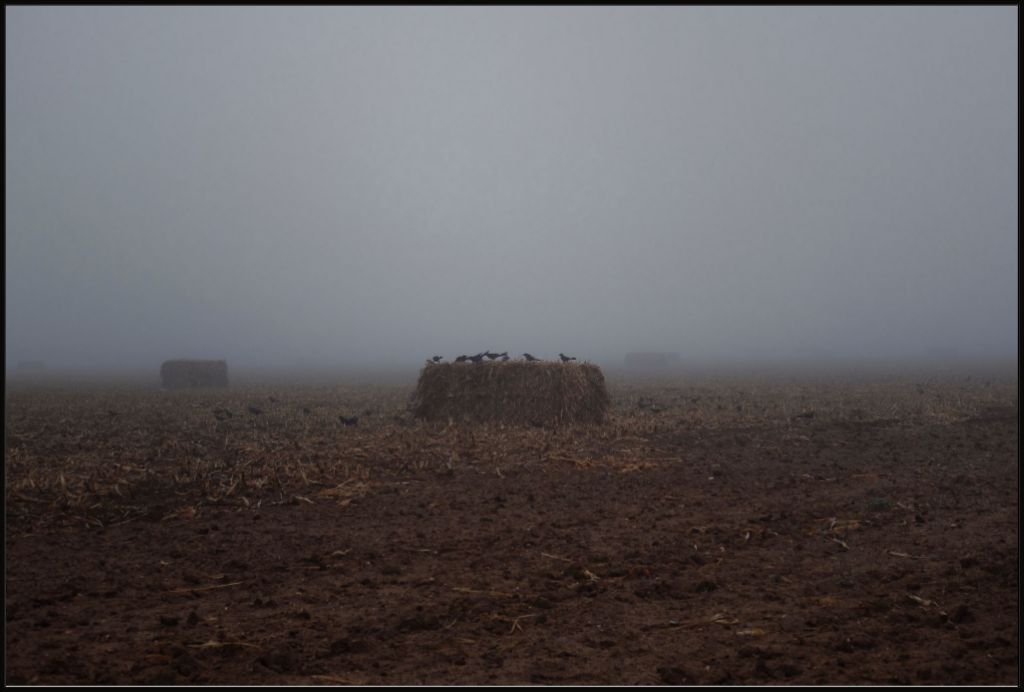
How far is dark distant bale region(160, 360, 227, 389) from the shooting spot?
3325 cm

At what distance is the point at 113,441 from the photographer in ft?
41.4

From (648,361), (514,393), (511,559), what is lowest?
(511,559)

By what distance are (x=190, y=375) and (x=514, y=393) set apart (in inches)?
926

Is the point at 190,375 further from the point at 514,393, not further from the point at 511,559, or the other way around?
the point at 511,559

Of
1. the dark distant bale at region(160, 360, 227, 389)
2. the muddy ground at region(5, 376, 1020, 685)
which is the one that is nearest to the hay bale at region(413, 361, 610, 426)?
the muddy ground at region(5, 376, 1020, 685)

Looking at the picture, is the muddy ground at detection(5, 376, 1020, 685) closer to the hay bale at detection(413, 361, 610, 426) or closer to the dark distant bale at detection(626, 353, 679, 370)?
the hay bale at detection(413, 361, 610, 426)

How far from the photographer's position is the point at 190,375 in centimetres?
3325

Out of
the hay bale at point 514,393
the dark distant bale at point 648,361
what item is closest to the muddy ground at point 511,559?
the hay bale at point 514,393

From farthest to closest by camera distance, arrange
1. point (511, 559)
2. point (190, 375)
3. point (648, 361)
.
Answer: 1. point (648, 361)
2. point (190, 375)
3. point (511, 559)

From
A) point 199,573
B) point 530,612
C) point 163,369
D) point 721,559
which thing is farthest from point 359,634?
point 163,369

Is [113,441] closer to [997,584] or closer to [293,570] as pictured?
[293,570]

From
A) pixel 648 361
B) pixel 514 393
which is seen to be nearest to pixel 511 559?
pixel 514 393

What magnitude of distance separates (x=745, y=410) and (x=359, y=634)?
1506 centimetres

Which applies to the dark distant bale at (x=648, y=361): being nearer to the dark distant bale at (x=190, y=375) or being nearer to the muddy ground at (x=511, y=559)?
the dark distant bale at (x=190, y=375)
